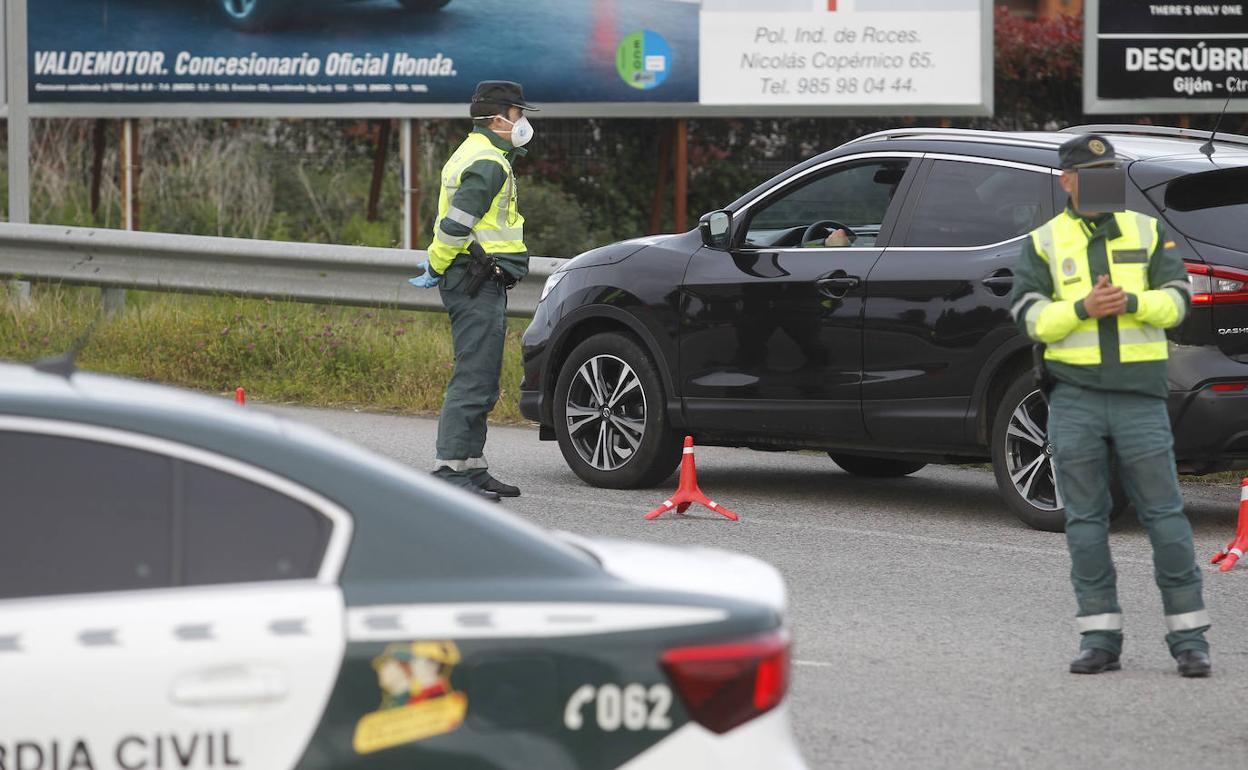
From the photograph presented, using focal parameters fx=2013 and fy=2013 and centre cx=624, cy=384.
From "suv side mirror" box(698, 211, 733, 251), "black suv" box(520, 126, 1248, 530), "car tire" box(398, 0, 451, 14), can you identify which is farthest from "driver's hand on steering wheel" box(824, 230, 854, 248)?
"car tire" box(398, 0, 451, 14)

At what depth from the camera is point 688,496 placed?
9.45m

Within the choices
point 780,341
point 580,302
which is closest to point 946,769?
point 780,341

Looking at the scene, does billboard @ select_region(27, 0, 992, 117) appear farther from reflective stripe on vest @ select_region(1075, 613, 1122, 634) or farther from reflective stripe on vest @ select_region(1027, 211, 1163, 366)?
reflective stripe on vest @ select_region(1075, 613, 1122, 634)

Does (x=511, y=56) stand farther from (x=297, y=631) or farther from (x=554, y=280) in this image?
(x=297, y=631)

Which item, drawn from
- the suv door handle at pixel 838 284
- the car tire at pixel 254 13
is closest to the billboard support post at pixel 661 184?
the car tire at pixel 254 13

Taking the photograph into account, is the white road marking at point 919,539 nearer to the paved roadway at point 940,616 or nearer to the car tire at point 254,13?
the paved roadway at point 940,616

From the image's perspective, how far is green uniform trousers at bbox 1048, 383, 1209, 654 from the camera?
21.0 feet

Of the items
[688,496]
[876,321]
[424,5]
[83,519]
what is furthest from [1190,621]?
[424,5]

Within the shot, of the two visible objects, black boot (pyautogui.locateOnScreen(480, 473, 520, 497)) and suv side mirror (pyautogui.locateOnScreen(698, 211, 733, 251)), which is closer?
suv side mirror (pyautogui.locateOnScreen(698, 211, 733, 251))

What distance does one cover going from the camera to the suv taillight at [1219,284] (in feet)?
27.5

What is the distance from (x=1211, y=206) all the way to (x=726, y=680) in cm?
584

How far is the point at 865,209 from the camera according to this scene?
973 cm

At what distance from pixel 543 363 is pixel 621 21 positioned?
873 centimetres

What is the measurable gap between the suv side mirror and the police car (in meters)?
6.35
